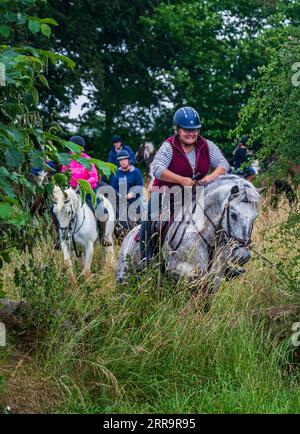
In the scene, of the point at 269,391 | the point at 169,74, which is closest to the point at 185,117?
the point at 269,391

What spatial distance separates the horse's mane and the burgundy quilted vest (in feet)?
1.34

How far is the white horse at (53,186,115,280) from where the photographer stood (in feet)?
55.2

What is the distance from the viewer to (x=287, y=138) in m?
11.1

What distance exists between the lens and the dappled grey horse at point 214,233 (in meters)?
10.6

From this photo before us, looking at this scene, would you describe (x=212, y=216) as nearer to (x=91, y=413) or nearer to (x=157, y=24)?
(x=91, y=413)

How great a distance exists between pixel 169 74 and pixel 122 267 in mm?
23549

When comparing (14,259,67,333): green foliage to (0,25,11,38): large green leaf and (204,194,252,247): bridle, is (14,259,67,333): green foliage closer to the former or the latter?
(204,194,252,247): bridle

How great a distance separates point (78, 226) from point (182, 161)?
20.6 ft

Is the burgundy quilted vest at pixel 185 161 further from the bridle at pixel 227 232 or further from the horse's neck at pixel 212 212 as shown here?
the bridle at pixel 227 232

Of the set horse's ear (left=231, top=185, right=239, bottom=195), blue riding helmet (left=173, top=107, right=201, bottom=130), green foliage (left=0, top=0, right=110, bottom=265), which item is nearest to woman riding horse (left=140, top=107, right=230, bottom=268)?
blue riding helmet (left=173, top=107, right=201, bottom=130)

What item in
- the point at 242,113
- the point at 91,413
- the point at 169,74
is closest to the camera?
the point at 91,413

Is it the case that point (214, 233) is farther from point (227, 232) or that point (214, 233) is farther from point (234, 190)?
point (234, 190)

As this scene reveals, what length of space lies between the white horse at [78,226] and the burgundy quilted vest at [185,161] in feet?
16.3

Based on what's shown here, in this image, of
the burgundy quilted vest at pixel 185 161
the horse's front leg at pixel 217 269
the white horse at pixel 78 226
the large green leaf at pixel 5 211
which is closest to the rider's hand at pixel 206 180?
the burgundy quilted vest at pixel 185 161
